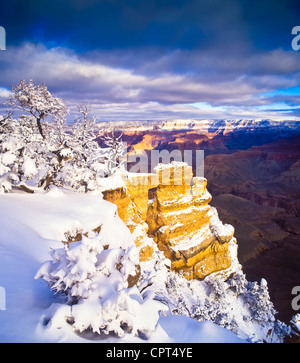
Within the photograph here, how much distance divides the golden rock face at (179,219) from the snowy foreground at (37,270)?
1308cm

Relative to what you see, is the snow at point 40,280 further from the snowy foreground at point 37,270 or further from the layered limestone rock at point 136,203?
the layered limestone rock at point 136,203

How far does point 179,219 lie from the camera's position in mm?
24812

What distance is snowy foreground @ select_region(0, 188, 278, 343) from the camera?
11.7ft

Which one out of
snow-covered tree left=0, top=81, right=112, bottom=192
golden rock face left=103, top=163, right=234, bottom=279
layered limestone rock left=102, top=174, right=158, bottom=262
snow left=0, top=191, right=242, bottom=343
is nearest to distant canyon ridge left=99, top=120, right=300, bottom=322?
snow-covered tree left=0, top=81, right=112, bottom=192

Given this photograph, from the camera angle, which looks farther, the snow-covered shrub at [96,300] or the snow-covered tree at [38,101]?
the snow-covered tree at [38,101]

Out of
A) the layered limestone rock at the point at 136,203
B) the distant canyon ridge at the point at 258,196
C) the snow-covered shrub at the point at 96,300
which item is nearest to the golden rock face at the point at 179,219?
the layered limestone rock at the point at 136,203

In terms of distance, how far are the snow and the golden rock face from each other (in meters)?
13.4

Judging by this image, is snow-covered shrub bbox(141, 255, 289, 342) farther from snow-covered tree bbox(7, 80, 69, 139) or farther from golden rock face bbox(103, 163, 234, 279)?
snow-covered tree bbox(7, 80, 69, 139)

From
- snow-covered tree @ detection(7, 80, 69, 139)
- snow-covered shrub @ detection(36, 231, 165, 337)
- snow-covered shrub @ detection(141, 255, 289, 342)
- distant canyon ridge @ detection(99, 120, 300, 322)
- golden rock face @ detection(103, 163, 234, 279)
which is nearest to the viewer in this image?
snow-covered shrub @ detection(36, 231, 165, 337)

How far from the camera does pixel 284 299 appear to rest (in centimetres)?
2925

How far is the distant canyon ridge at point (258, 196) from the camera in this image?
1451 inches
